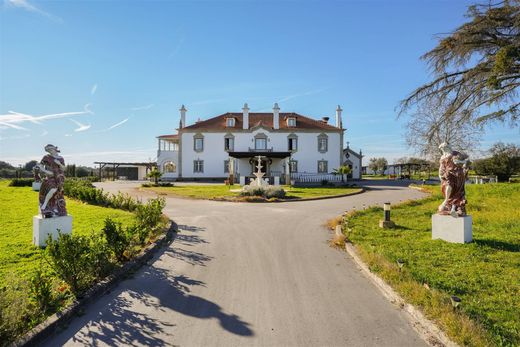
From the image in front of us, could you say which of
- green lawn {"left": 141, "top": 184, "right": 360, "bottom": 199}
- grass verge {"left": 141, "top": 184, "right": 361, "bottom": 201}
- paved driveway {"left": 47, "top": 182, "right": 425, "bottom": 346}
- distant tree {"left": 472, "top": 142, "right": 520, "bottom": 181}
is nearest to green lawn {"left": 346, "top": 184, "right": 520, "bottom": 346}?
paved driveway {"left": 47, "top": 182, "right": 425, "bottom": 346}

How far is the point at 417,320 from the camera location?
400 centimetres

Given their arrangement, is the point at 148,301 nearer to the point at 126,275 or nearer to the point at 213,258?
the point at 126,275

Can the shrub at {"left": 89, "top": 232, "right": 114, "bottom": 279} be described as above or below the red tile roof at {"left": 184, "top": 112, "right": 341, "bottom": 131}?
below

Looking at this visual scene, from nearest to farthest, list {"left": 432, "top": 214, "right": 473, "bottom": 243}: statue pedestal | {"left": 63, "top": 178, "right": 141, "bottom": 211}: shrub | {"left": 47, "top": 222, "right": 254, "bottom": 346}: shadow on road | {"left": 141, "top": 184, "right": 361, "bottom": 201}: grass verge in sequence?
{"left": 47, "top": 222, "right": 254, "bottom": 346}: shadow on road → {"left": 432, "top": 214, "right": 473, "bottom": 243}: statue pedestal → {"left": 63, "top": 178, "right": 141, "bottom": 211}: shrub → {"left": 141, "top": 184, "right": 361, "bottom": 201}: grass verge

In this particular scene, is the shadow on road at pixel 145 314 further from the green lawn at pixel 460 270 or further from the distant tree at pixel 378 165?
the distant tree at pixel 378 165

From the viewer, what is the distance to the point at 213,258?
671 cm

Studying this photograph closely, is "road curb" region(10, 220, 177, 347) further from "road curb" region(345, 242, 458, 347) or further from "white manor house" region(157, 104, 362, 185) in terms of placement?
"white manor house" region(157, 104, 362, 185)

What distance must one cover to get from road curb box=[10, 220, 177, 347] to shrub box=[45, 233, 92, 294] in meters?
0.22

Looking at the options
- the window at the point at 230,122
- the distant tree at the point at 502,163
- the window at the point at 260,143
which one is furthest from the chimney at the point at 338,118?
the distant tree at the point at 502,163

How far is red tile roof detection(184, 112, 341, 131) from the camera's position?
136 feet

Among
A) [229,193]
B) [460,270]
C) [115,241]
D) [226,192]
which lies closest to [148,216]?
[115,241]

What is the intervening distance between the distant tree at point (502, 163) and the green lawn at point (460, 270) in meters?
24.7

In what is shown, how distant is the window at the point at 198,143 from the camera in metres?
41.2

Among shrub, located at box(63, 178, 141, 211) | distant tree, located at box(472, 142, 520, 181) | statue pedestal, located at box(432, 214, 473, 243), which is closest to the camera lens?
statue pedestal, located at box(432, 214, 473, 243)
